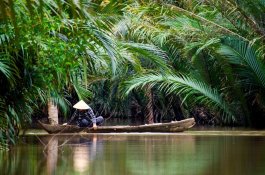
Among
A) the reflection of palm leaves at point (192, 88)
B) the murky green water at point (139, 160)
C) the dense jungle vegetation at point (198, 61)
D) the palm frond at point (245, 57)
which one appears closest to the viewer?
the murky green water at point (139, 160)

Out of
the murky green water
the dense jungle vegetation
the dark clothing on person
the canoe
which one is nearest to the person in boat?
the dark clothing on person

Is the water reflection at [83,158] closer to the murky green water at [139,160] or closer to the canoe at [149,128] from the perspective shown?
the murky green water at [139,160]

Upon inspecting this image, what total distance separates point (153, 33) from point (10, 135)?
12.7m

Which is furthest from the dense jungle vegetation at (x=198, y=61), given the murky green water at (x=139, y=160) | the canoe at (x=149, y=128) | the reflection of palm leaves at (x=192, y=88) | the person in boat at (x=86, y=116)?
the murky green water at (x=139, y=160)

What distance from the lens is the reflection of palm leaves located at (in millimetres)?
21516

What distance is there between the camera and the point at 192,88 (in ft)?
72.2

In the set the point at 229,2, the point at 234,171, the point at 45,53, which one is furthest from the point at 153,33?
the point at 234,171

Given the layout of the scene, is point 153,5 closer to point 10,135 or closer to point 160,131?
point 160,131

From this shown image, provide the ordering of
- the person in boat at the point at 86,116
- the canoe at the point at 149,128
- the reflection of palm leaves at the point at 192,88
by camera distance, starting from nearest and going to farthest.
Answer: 1. the canoe at the point at 149,128
2. the person in boat at the point at 86,116
3. the reflection of palm leaves at the point at 192,88

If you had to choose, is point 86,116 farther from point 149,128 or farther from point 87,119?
point 149,128

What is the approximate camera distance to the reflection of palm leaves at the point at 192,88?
21516 mm

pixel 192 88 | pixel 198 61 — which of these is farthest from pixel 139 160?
pixel 198 61

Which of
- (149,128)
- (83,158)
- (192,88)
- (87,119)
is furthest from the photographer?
(192,88)

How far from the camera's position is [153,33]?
22.6m
